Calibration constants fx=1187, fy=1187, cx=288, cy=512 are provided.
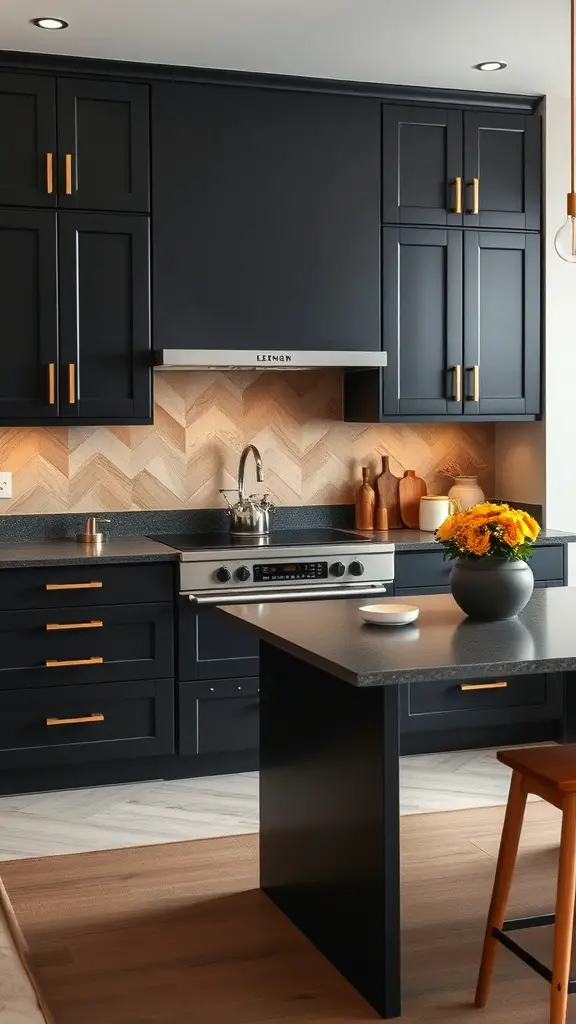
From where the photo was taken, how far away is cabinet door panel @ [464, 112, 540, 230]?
5.02 m

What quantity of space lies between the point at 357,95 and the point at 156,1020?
3604 mm

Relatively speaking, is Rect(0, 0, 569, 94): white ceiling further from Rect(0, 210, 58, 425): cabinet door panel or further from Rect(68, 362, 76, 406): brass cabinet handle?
Rect(68, 362, 76, 406): brass cabinet handle

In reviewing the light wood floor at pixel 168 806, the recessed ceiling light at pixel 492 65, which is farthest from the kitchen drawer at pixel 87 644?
the recessed ceiling light at pixel 492 65

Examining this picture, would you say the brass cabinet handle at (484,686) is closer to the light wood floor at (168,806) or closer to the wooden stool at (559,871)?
the light wood floor at (168,806)

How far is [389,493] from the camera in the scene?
5.34 metres

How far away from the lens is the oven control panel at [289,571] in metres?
4.54

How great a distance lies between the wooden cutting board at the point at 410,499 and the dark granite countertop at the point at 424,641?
6.24ft

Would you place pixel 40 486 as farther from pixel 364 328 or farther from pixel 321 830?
pixel 321 830

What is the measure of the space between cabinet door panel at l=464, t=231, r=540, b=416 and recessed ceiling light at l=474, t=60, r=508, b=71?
0.67 meters

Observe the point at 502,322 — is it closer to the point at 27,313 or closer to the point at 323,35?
the point at 323,35

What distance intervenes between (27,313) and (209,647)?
144 cm

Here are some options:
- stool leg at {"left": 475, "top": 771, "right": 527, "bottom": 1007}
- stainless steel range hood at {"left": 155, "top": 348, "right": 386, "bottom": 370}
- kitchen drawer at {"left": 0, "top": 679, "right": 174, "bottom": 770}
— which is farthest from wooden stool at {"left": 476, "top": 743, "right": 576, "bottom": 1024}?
stainless steel range hood at {"left": 155, "top": 348, "right": 386, "bottom": 370}

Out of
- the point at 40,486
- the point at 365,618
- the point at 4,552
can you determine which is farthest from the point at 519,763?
the point at 40,486

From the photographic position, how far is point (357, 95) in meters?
4.83
